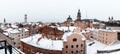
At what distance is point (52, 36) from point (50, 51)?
4.92 m

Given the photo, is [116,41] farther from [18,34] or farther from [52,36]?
[18,34]

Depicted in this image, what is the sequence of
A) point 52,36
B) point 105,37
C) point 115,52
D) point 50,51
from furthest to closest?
1. point 105,37
2. point 52,36
3. point 50,51
4. point 115,52

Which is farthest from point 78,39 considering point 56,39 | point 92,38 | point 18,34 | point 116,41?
point 92,38

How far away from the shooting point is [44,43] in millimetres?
30000

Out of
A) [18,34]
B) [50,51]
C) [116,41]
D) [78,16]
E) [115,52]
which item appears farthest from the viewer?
[78,16]

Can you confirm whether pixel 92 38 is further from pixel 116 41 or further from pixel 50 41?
pixel 50 41

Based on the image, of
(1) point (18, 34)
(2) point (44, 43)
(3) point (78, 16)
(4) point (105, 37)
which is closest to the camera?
(2) point (44, 43)

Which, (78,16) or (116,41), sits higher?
(78,16)

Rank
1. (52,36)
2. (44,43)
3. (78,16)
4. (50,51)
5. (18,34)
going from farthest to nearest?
(78,16) < (18,34) < (52,36) < (44,43) < (50,51)

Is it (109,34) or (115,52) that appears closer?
(115,52)

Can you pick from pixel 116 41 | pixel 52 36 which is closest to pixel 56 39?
pixel 52 36

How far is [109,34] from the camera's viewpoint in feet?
139

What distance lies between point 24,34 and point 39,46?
23370 mm

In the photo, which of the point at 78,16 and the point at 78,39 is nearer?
the point at 78,39
